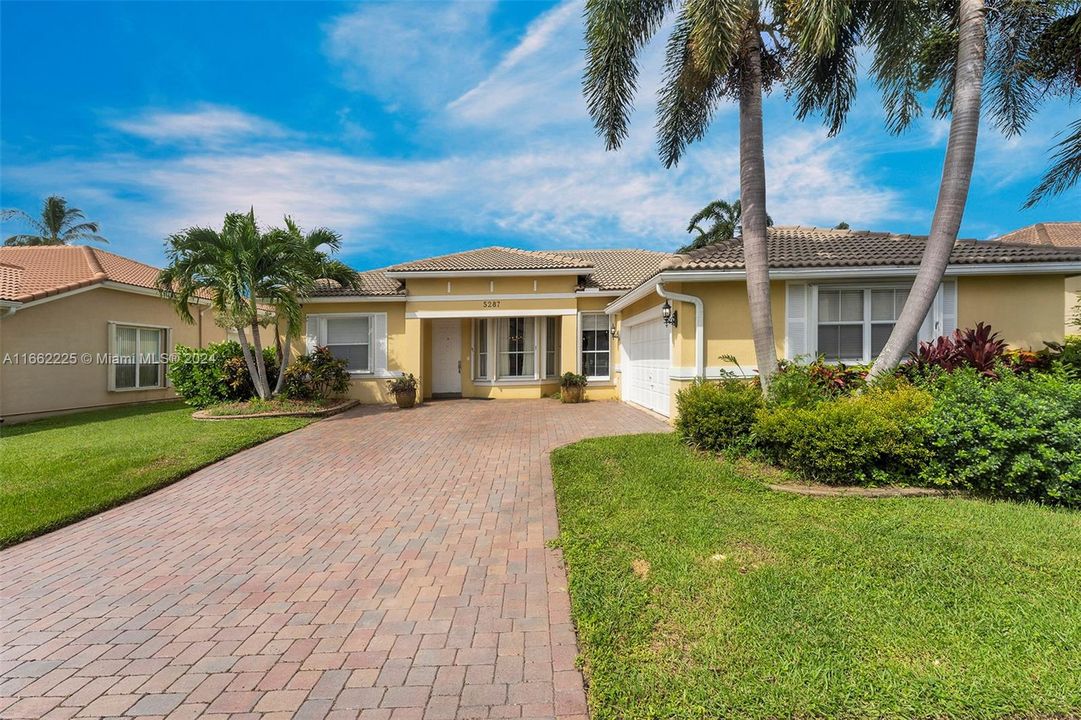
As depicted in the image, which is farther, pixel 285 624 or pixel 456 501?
pixel 456 501

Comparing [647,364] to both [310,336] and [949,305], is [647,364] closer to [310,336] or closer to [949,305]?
[949,305]

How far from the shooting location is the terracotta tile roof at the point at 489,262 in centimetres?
1446

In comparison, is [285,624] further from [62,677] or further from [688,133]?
[688,133]

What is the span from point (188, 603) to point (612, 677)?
10.8 ft

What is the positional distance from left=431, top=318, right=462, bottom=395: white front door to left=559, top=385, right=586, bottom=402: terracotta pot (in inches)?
166

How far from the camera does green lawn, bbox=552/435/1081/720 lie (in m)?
2.42

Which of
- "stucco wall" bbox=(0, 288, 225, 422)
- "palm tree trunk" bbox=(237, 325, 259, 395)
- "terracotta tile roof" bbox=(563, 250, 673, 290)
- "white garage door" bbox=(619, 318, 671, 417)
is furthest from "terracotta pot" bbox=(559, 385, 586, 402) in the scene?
"stucco wall" bbox=(0, 288, 225, 422)

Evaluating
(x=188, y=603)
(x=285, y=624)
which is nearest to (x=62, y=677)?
(x=188, y=603)

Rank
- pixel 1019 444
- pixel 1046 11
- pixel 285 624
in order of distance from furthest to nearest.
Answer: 1. pixel 1046 11
2. pixel 1019 444
3. pixel 285 624

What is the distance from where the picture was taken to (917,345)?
9.40m

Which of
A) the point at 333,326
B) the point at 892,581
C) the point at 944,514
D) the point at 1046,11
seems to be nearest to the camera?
the point at 892,581

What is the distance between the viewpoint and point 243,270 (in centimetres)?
1145

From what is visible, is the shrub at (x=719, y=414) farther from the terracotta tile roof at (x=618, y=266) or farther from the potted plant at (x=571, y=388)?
the potted plant at (x=571, y=388)

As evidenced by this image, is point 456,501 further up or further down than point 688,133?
further down
